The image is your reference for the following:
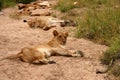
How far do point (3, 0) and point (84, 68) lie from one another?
9.98 meters

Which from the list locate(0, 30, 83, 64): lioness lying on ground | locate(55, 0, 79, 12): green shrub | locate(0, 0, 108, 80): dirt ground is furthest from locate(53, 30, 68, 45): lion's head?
locate(55, 0, 79, 12): green shrub

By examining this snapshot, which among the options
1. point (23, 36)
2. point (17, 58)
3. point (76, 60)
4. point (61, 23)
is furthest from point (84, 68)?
point (61, 23)

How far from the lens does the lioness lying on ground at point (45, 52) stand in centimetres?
700

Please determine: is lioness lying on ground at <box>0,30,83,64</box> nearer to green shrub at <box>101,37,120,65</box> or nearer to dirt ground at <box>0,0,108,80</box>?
dirt ground at <box>0,0,108,80</box>

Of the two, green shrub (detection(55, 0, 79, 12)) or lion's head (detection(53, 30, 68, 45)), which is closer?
lion's head (detection(53, 30, 68, 45))

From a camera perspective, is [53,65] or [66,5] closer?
[53,65]

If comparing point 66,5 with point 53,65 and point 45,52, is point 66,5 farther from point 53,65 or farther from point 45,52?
point 53,65

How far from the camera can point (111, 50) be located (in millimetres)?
7102

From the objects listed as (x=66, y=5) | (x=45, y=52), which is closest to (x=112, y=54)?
(x=45, y=52)

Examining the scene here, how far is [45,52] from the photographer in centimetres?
741

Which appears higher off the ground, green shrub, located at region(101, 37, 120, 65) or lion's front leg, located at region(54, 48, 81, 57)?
green shrub, located at region(101, 37, 120, 65)

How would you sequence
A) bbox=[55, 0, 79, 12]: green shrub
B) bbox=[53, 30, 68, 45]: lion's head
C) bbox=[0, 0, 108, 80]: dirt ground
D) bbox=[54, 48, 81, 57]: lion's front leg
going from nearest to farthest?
bbox=[0, 0, 108, 80]: dirt ground → bbox=[54, 48, 81, 57]: lion's front leg → bbox=[53, 30, 68, 45]: lion's head → bbox=[55, 0, 79, 12]: green shrub

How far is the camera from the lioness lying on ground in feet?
23.0

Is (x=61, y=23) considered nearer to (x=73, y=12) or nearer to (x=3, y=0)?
(x=73, y=12)
